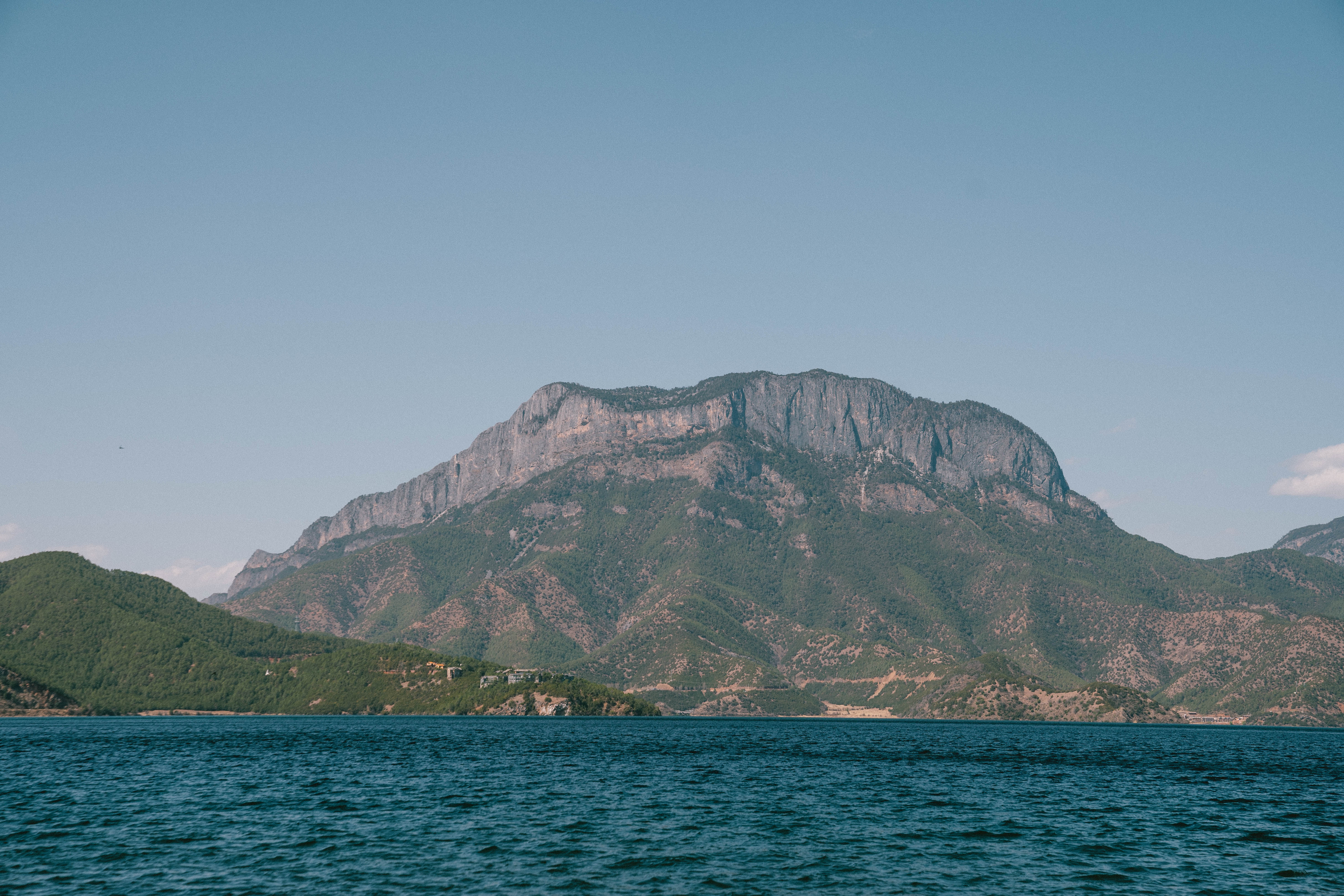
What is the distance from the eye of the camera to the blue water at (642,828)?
62.2 m

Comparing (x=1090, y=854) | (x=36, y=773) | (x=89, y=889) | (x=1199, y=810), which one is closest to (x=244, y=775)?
(x=36, y=773)

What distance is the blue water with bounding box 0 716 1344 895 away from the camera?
62.2m

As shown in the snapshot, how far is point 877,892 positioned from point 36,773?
10188 centimetres

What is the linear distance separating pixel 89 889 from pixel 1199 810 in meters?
91.6

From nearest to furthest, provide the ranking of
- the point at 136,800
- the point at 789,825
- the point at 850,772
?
the point at 789,825, the point at 136,800, the point at 850,772

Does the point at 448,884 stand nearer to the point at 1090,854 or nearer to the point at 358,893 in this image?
the point at 358,893

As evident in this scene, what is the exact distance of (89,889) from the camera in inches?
2259

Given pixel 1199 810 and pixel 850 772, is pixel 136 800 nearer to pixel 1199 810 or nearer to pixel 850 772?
pixel 850 772

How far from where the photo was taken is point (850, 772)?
457ft

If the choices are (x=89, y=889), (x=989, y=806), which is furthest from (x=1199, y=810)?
(x=89, y=889)

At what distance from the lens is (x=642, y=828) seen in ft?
267

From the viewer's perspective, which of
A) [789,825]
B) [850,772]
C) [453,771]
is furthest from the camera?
[850,772]

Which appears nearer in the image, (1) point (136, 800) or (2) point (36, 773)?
(1) point (136, 800)

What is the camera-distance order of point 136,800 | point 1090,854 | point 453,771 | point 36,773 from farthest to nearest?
point 453,771 < point 36,773 < point 136,800 < point 1090,854
